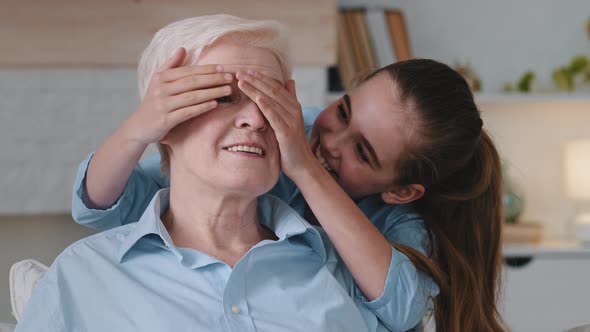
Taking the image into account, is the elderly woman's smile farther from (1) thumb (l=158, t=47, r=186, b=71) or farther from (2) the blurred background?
(2) the blurred background

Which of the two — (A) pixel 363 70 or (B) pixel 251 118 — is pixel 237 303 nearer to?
(B) pixel 251 118

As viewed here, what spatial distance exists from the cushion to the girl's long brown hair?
2.39 ft

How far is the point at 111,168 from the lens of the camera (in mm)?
1651

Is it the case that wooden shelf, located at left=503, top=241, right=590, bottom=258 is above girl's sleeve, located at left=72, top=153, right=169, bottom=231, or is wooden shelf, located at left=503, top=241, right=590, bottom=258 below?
below

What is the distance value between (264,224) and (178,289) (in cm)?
27

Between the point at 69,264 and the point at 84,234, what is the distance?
2175 millimetres

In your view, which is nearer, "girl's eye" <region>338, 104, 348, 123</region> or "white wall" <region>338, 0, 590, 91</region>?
"girl's eye" <region>338, 104, 348, 123</region>

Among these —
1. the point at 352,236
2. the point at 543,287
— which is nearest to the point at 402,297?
the point at 352,236

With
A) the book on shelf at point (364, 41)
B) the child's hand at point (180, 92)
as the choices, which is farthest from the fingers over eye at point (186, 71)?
the book on shelf at point (364, 41)

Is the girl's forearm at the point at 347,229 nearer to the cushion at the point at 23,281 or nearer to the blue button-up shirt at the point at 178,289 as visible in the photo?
the blue button-up shirt at the point at 178,289

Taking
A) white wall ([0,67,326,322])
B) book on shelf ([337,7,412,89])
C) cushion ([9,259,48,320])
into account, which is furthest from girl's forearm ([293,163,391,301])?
book on shelf ([337,7,412,89])

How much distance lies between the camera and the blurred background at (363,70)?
127 inches

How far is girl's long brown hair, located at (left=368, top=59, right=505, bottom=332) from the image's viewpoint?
1723mm

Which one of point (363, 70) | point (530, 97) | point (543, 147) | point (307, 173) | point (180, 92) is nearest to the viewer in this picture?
point (180, 92)
